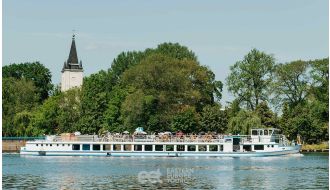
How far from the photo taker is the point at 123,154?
76250 mm

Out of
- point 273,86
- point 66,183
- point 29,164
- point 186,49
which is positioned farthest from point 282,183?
point 186,49

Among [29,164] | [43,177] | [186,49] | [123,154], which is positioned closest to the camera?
[43,177]

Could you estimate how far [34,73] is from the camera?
114688 millimetres

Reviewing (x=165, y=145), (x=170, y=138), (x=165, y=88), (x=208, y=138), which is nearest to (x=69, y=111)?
(x=165, y=88)

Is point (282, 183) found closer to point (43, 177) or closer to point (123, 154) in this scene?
point (43, 177)

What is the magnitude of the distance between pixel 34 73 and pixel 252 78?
118 ft

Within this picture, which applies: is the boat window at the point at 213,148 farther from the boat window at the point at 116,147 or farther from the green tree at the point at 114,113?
the green tree at the point at 114,113

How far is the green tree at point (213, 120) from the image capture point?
85.4 metres

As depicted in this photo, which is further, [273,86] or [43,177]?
[273,86]

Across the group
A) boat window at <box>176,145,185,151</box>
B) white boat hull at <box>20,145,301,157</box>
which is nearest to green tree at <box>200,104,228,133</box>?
boat window at <box>176,145,185,151</box>

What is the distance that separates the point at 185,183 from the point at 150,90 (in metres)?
47.5

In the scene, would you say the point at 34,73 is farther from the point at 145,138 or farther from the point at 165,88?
the point at 145,138

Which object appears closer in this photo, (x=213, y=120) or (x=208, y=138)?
(x=208, y=138)

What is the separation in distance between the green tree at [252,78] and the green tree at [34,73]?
3235 centimetres
